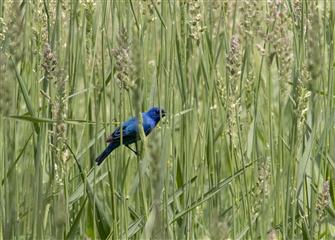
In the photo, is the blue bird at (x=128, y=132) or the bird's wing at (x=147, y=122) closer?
the blue bird at (x=128, y=132)

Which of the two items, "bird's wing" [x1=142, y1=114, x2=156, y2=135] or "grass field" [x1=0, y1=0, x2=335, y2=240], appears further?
"bird's wing" [x1=142, y1=114, x2=156, y2=135]

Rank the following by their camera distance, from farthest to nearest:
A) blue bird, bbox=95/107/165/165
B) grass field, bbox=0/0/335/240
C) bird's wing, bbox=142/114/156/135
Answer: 1. bird's wing, bbox=142/114/156/135
2. blue bird, bbox=95/107/165/165
3. grass field, bbox=0/0/335/240

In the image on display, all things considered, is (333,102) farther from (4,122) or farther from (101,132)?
(4,122)

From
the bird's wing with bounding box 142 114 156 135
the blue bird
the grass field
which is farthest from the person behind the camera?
the bird's wing with bounding box 142 114 156 135

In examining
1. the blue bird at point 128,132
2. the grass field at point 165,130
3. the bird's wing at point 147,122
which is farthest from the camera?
the bird's wing at point 147,122

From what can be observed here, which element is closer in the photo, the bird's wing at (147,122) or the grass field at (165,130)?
the grass field at (165,130)

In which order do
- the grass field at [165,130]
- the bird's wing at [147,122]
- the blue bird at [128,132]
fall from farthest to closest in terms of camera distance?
the bird's wing at [147,122] < the blue bird at [128,132] < the grass field at [165,130]

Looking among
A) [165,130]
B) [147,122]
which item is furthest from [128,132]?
[165,130]

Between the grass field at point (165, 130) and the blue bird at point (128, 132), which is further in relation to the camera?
the blue bird at point (128, 132)

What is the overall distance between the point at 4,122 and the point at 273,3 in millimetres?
696

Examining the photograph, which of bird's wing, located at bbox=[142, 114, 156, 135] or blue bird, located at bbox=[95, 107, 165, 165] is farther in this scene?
bird's wing, located at bbox=[142, 114, 156, 135]

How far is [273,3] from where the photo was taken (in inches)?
80.2

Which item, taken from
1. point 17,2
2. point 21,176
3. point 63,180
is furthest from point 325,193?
point 21,176

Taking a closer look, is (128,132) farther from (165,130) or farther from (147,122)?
(165,130)
